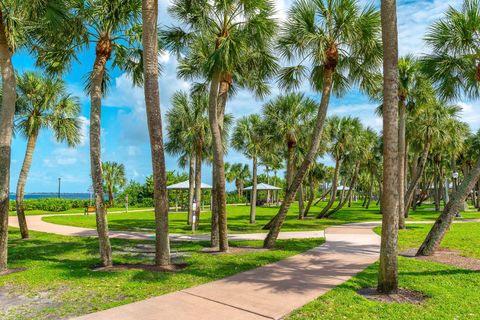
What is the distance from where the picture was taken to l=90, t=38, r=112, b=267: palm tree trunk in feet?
25.8

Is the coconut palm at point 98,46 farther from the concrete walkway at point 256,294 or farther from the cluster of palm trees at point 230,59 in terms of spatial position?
the concrete walkway at point 256,294

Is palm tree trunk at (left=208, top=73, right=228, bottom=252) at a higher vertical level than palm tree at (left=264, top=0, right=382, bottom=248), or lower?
lower

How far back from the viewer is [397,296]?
5484mm

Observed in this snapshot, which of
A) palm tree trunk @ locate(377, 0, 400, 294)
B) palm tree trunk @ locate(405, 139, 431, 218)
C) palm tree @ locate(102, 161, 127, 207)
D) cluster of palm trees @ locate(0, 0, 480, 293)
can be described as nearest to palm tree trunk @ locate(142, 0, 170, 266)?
cluster of palm trees @ locate(0, 0, 480, 293)

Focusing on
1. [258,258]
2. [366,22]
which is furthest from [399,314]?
[366,22]

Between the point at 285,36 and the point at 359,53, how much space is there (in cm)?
247

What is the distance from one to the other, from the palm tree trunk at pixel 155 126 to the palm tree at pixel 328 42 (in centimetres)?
397

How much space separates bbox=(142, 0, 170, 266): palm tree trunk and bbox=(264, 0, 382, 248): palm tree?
156 inches

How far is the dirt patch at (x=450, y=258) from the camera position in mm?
7785

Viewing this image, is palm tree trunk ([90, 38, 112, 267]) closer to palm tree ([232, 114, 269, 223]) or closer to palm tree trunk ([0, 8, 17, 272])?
palm tree trunk ([0, 8, 17, 272])

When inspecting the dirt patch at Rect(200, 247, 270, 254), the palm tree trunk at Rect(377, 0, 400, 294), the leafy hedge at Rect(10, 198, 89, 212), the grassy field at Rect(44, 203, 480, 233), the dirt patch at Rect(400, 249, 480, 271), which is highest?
the palm tree trunk at Rect(377, 0, 400, 294)

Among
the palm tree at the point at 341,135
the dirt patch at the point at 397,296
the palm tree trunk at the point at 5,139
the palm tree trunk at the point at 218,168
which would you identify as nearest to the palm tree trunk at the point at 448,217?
the dirt patch at the point at 397,296

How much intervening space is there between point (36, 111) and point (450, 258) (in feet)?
50.4

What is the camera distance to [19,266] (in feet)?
26.2
